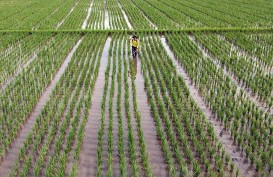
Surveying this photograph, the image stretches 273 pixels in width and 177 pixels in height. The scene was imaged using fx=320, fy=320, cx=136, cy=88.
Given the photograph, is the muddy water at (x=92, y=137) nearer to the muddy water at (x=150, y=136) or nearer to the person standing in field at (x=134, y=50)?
the muddy water at (x=150, y=136)

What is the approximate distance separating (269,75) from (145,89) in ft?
12.3

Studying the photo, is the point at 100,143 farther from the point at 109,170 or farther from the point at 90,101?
the point at 90,101

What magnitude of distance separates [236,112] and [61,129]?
3.80 meters

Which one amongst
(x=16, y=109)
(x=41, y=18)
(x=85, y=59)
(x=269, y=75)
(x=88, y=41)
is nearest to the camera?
(x=16, y=109)

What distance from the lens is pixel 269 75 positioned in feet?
31.0

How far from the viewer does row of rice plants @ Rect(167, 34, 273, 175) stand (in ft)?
18.7

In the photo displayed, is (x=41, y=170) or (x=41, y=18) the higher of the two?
(x=41, y=18)

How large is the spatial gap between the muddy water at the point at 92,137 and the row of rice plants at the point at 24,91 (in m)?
1.43

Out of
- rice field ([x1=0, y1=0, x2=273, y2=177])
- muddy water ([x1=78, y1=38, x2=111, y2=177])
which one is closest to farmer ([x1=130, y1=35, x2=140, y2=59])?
rice field ([x1=0, y1=0, x2=273, y2=177])

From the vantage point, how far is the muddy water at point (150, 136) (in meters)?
5.39

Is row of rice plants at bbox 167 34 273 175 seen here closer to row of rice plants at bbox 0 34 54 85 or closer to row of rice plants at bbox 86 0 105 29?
row of rice plants at bbox 0 34 54 85

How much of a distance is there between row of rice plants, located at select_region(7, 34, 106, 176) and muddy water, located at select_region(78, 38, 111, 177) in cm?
14

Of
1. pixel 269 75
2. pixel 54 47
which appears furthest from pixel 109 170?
pixel 54 47

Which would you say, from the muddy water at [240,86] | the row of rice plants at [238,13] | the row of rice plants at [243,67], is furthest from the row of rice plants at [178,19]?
the muddy water at [240,86]
